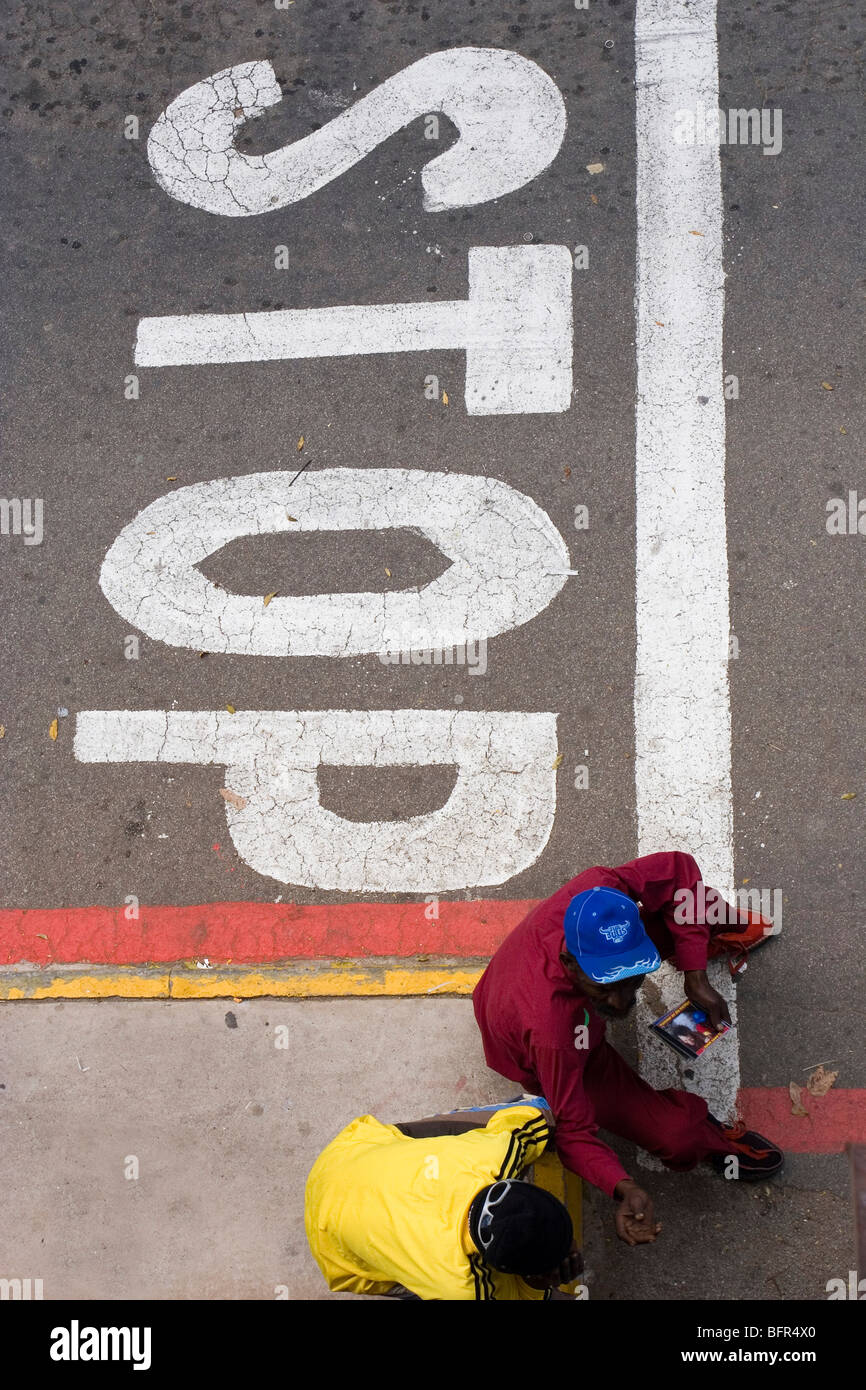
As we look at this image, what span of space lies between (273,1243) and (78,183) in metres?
5.77

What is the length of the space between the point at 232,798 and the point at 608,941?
7.52 ft

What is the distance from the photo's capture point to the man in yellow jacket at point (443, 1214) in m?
3.32

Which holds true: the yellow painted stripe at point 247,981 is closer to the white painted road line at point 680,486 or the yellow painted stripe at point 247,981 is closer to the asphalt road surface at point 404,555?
the asphalt road surface at point 404,555

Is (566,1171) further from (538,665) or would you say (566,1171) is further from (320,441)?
(320,441)

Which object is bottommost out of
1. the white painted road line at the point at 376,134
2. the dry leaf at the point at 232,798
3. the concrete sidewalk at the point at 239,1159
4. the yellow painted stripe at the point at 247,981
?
the concrete sidewalk at the point at 239,1159

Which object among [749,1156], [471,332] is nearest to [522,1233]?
[749,1156]

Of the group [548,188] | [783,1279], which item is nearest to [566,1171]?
[783,1279]

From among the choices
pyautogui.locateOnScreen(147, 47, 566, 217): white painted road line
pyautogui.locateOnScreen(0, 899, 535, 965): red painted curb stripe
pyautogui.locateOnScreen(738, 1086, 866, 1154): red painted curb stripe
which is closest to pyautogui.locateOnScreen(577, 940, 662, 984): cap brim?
pyautogui.locateOnScreen(0, 899, 535, 965): red painted curb stripe

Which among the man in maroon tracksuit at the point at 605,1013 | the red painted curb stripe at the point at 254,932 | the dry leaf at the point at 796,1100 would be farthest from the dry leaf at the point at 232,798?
the dry leaf at the point at 796,1100

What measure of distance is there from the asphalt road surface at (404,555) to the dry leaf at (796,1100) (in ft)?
0.15

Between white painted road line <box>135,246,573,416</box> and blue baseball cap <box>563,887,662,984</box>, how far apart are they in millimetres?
2866

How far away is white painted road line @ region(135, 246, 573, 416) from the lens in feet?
17.8

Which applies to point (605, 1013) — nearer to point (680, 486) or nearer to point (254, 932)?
point (254, 932)
